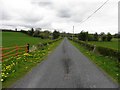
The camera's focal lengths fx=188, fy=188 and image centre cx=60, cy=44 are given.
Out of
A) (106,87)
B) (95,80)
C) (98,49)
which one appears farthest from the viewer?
(98,49)

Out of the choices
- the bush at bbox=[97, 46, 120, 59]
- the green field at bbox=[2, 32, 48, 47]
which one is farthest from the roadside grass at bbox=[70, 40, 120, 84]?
the green field at bbox=[2, 32, 48, 47]

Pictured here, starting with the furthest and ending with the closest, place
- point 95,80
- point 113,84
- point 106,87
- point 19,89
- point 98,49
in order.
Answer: point 98,49 → point 95,80 → point 113,84 → point 106,87 → point 19,89

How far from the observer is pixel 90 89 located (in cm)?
732

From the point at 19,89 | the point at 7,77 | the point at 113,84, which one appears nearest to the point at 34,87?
the point at 19,89

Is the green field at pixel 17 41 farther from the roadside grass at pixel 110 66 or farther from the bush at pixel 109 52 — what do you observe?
the roadside grass at pixel 110 66

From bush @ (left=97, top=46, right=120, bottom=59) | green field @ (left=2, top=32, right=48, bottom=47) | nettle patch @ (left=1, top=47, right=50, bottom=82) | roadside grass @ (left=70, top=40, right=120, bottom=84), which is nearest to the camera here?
nettle patch @ (left=1, top=47, right=50, bottom=82)

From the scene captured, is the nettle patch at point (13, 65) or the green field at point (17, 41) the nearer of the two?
the nettle patch at point (13, 65)

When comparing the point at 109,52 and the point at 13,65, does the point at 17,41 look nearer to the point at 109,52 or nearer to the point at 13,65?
the point at 109,52

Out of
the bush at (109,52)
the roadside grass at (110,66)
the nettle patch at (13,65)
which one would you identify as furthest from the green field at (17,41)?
the roadside grass at (110,66)

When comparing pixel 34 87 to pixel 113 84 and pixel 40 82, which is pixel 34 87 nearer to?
pixel 40 82

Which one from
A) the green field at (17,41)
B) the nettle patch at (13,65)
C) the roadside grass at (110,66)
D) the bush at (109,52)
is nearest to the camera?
the nettle patch at (13,65)

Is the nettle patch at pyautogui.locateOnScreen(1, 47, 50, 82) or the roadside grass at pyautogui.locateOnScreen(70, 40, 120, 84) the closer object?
the nettle patch at pyautogui.locateOnScreen(1, 47, 50, 82)

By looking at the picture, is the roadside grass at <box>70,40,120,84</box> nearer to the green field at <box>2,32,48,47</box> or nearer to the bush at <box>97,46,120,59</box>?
the bush at <box>97,46,120,59</box>

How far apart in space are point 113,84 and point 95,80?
926mm
